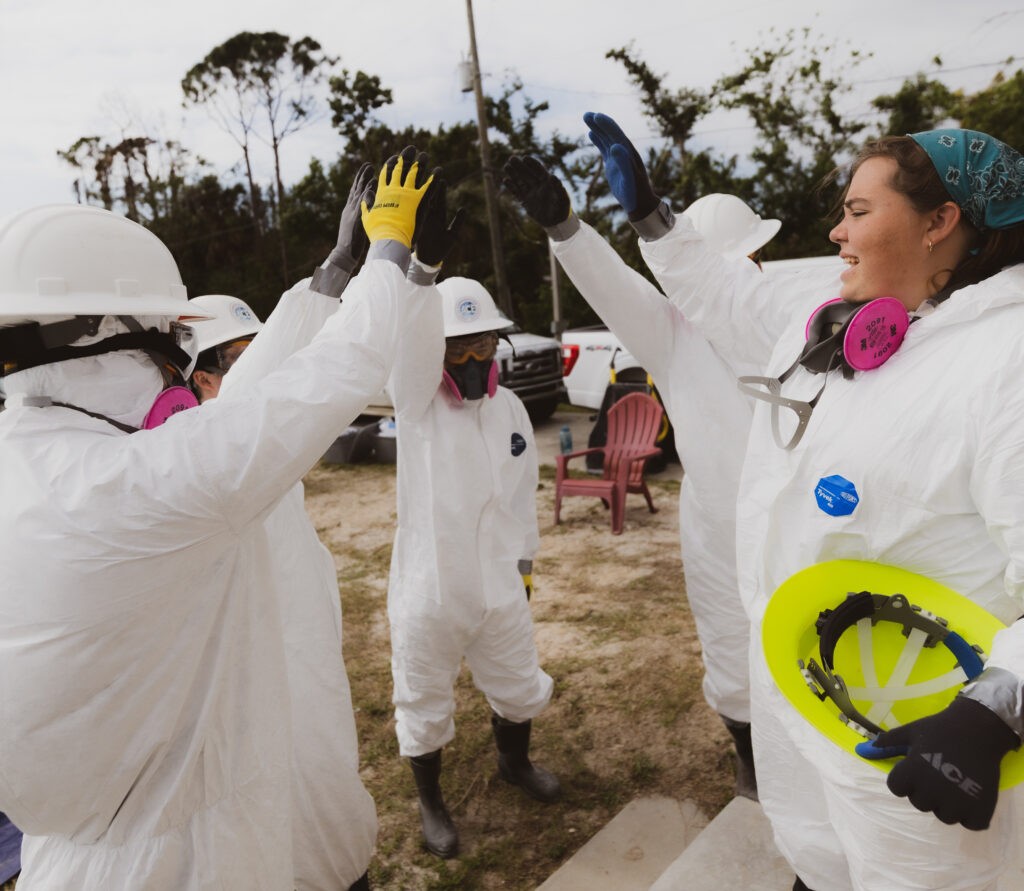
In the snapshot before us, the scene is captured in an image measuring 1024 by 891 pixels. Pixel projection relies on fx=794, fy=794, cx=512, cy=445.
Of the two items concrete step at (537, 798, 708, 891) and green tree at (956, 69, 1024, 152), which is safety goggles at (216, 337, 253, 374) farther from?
green tree at (956, 69, 1024, 152)

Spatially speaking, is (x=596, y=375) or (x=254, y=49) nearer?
(x=596, y=375)

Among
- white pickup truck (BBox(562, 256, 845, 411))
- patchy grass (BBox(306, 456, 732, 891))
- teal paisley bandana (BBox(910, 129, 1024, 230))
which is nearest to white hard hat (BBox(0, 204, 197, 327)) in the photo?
teal paisley bandana (BBox(910, 129, 1024, 230))

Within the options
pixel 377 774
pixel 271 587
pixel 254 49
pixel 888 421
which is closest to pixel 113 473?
pixel 271 587

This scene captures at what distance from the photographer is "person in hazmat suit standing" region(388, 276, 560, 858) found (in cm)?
287

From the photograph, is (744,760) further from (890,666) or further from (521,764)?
(890,666)

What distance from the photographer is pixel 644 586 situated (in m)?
5.49

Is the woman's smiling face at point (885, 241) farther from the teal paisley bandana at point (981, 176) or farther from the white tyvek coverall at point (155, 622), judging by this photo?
the white tyvek coverall at point (155, 622)

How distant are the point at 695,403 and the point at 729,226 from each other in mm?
818

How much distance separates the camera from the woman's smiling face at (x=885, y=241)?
1.59 metres

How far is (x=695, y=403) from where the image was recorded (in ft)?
8.91

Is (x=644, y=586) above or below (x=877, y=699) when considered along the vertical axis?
below

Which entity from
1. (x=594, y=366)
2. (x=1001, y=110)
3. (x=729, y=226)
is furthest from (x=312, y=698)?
(x=1001, y=110)

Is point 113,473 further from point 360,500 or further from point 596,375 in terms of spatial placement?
point 596,375

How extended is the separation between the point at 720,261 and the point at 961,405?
1.25 m
